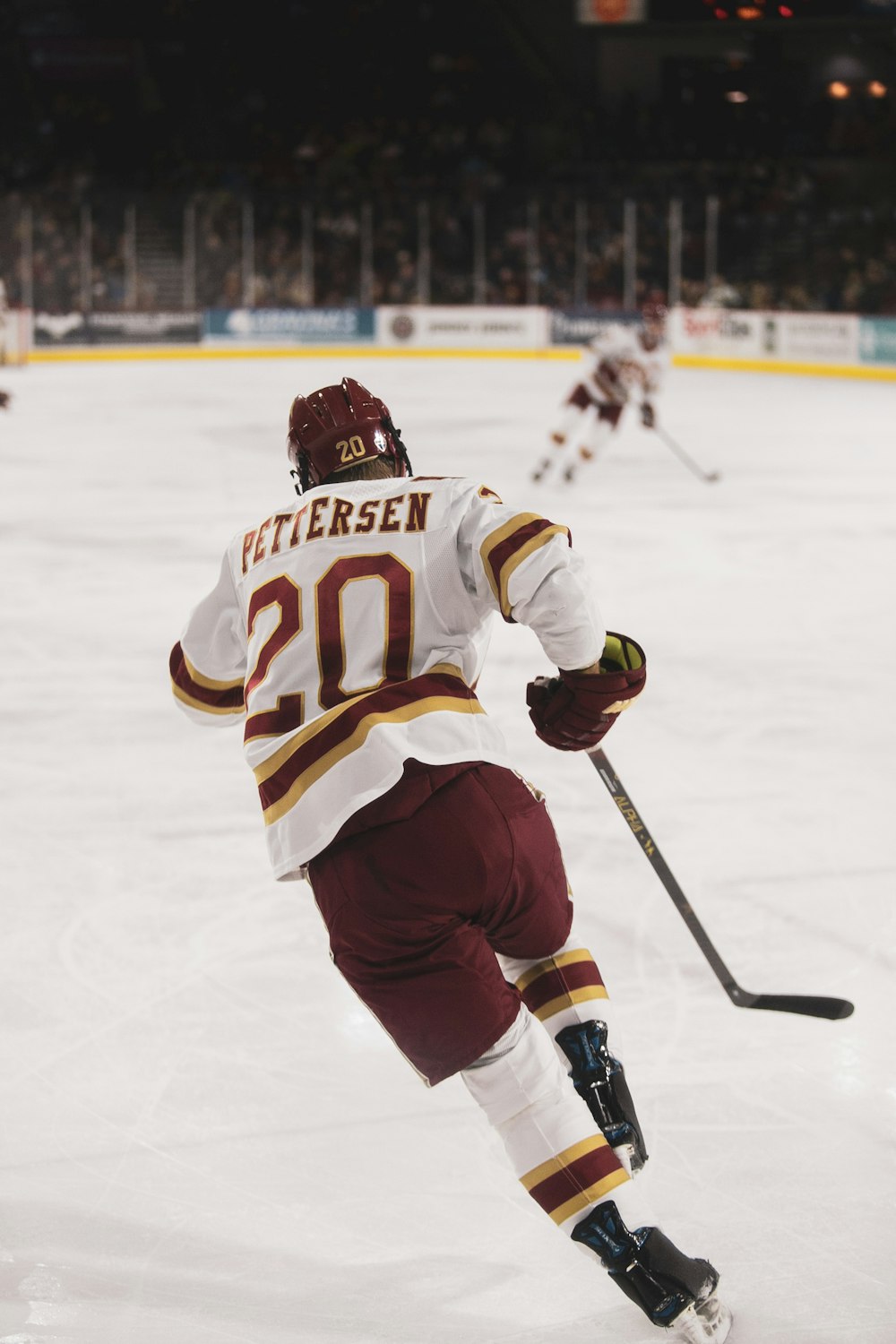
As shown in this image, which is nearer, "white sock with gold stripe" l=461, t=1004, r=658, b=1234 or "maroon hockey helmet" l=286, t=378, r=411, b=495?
"white sock with gold stripe" l=461, t=1004, r=658, b=1234

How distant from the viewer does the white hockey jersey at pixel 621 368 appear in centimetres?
943

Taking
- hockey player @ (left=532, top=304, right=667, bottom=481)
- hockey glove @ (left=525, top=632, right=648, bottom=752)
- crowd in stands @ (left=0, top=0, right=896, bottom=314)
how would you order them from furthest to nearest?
1. crowd in stands @ (left=0, top=0, right=896, bottom=314)
2. hockey player @ (left=532, top=304, right=667, bottom=481)
3. hockey glove @ (left=525, top=632, right=648, bottom=752)

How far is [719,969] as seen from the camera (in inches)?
97.7

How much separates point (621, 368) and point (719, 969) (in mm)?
7365

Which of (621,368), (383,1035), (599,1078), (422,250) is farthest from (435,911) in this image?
(422,250)

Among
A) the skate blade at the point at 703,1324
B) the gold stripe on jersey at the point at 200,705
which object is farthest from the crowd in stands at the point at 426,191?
the skate blade at the point at 703,1324

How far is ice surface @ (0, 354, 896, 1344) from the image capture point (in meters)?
1.91

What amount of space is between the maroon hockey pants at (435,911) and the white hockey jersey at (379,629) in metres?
0.05

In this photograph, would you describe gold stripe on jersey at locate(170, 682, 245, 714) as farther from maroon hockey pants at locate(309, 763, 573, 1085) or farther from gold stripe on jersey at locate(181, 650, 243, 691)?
maroon hockey pants at locate(309, 763, 573, 1085)

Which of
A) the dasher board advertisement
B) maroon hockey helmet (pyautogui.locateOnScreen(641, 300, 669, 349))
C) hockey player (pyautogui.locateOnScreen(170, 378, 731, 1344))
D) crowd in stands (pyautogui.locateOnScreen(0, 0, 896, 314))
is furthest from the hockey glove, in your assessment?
the dasher board advertisement

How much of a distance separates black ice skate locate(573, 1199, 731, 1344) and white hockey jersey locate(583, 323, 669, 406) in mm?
8108

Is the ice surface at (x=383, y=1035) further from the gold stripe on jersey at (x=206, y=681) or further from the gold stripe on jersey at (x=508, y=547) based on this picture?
the gold stripe on jersey at (x=508, y=547)

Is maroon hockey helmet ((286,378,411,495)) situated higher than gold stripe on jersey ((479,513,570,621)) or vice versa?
maroon hockey helmet ((286,378,411,495))

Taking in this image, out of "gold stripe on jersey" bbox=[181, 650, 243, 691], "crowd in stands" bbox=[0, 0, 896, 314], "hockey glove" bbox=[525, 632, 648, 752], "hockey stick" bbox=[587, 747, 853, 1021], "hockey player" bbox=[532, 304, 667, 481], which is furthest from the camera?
"crowd in stands" bbox=[0, 0, 896, 314]
